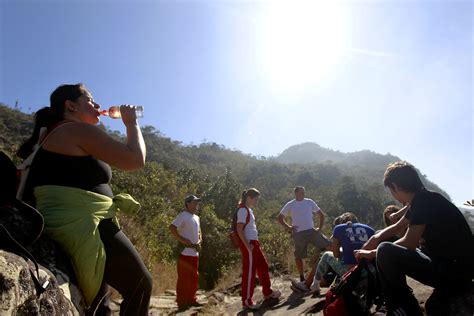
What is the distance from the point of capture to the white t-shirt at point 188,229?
5641 millimetres

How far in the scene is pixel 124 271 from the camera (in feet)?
5.43

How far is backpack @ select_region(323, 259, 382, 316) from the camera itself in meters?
2.86

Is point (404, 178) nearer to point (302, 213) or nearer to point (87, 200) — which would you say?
point (87, 200)

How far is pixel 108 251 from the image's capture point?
163cm

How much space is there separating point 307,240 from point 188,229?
2278 mm

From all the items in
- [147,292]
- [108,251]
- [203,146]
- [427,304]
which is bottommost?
[427,304]

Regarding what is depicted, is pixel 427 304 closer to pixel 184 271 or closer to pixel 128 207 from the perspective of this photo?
pixel 128 207

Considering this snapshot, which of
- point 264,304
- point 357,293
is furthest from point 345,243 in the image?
point 264,304

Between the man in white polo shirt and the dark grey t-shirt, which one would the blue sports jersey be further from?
the man in white polo shirt

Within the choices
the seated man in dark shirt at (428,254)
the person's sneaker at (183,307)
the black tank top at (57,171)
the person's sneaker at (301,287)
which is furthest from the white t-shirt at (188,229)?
the black tank top at (57,171)

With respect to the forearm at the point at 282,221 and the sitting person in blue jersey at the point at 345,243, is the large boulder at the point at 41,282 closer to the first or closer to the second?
the sitting person in blue jersey at the point at 345,243

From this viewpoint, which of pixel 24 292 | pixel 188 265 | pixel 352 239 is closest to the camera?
pixel 24 292

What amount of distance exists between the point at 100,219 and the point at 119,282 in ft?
1.08


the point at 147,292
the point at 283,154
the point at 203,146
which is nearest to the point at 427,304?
the point at 147,292
